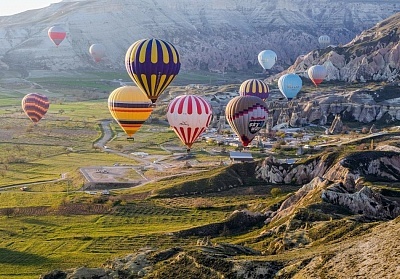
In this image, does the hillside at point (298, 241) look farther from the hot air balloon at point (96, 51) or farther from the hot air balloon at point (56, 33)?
the hot air balloon at point (96, 51)

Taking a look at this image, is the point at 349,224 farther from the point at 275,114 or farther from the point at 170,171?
the point at 275,114

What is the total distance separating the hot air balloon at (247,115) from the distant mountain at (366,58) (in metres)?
79.2

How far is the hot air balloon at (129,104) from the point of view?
60.5 metres

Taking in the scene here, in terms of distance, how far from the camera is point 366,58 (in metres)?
142

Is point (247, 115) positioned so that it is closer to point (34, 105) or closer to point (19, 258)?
point (19, 258)

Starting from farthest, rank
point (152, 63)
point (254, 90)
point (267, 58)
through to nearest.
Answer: point (267, 58)
point (254, 90)
point (152, 63)

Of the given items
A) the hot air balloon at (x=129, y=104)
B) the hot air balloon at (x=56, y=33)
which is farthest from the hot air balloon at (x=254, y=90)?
the hot air balloon at (x=56, y=33)

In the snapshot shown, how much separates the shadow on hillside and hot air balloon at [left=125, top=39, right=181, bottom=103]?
65.4 ft

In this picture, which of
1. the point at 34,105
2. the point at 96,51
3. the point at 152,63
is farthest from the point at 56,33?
the point at 152,63

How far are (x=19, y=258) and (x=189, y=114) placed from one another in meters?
20.7

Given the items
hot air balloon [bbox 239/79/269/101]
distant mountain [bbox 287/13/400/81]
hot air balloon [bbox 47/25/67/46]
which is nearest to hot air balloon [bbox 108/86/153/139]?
hot air balloon [bbox 239/79/269/101]

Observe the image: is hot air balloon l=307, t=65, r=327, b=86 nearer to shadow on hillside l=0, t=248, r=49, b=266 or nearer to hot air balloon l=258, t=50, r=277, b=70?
hot air balloon l=258, t=50, r=277, b=70

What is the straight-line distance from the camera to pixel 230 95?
13250cm

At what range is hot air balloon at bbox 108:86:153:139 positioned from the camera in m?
60.5
